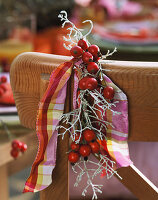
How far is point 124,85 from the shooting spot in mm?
419

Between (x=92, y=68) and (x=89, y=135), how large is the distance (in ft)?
0.27

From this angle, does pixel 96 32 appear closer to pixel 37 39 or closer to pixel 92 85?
pixel 92 85

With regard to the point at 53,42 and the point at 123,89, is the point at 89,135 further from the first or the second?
the point at 53,42

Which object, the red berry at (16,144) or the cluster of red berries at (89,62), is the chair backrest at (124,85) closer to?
the cluster of red berries at (89,62)

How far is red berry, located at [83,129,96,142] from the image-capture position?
43 centimetres

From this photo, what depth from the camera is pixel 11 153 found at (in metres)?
0.68

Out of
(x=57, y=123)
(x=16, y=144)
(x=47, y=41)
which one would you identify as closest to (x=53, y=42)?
(x=47, y=41)

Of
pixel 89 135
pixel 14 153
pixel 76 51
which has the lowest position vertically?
pixel 14 153

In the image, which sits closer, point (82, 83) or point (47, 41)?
point (82, 83)

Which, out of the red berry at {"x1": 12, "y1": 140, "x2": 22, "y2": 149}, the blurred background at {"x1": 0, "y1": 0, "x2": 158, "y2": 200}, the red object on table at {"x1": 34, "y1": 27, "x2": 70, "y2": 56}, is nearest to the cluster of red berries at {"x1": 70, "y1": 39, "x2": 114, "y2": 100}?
the blurred background at {"x1": 0, "y1": 0, "x2": 158, "y2": 200}

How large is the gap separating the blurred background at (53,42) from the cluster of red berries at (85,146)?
11 cm

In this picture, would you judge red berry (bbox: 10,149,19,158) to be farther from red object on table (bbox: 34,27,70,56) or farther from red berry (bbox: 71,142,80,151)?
red object on table (bbox: 34,27,70,56)

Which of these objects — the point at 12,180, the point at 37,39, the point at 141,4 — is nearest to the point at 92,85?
the point at 12,180

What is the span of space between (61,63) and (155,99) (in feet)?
0.40
